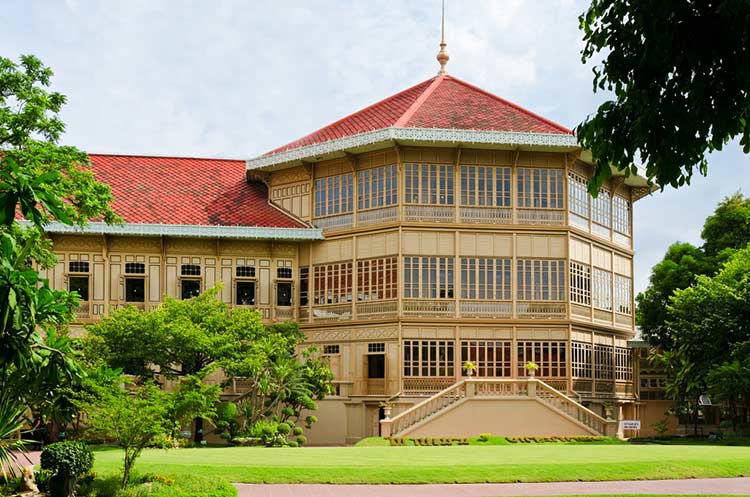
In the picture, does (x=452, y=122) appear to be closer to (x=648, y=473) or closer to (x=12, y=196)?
(x=648, y=473)

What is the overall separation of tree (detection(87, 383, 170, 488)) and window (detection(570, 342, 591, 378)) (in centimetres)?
2308

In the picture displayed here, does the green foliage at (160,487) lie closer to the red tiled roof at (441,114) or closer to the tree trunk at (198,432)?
the tree trunk at (198,432)

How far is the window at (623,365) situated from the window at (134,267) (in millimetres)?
19973

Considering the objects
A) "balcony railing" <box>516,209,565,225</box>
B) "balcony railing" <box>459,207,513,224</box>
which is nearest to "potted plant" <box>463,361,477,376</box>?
"balcony railing" <box>459,207,513,224</box>

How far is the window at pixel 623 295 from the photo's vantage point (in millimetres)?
44500

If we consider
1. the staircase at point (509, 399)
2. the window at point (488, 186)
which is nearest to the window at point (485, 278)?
the window at point (488, 186)

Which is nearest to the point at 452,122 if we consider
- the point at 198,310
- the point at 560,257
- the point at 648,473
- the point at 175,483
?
the point at 560,257

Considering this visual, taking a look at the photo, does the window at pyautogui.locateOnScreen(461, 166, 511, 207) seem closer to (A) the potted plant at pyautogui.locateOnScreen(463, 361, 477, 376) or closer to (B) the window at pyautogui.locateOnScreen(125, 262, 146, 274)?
(A) the potted plant at pyautogui.locateOnScreen(463, 361, 477, 376)

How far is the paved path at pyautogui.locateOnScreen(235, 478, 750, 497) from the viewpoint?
65.8 ft

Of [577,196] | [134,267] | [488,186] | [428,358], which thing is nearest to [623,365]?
[577,196]

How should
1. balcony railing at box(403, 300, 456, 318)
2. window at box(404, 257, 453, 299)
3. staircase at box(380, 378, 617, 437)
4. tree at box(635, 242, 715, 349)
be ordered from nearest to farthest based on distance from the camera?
staircase at box(380, 378, 617, 437), balcony railing at box(403, 300, 456, 318), window at box(404, 257, 453, 299), tree at box(635, 242, 715, 349)

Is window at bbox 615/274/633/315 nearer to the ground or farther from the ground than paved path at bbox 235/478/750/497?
farther from the ground

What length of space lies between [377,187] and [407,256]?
302cm

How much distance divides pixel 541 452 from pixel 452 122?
53.5 feet
